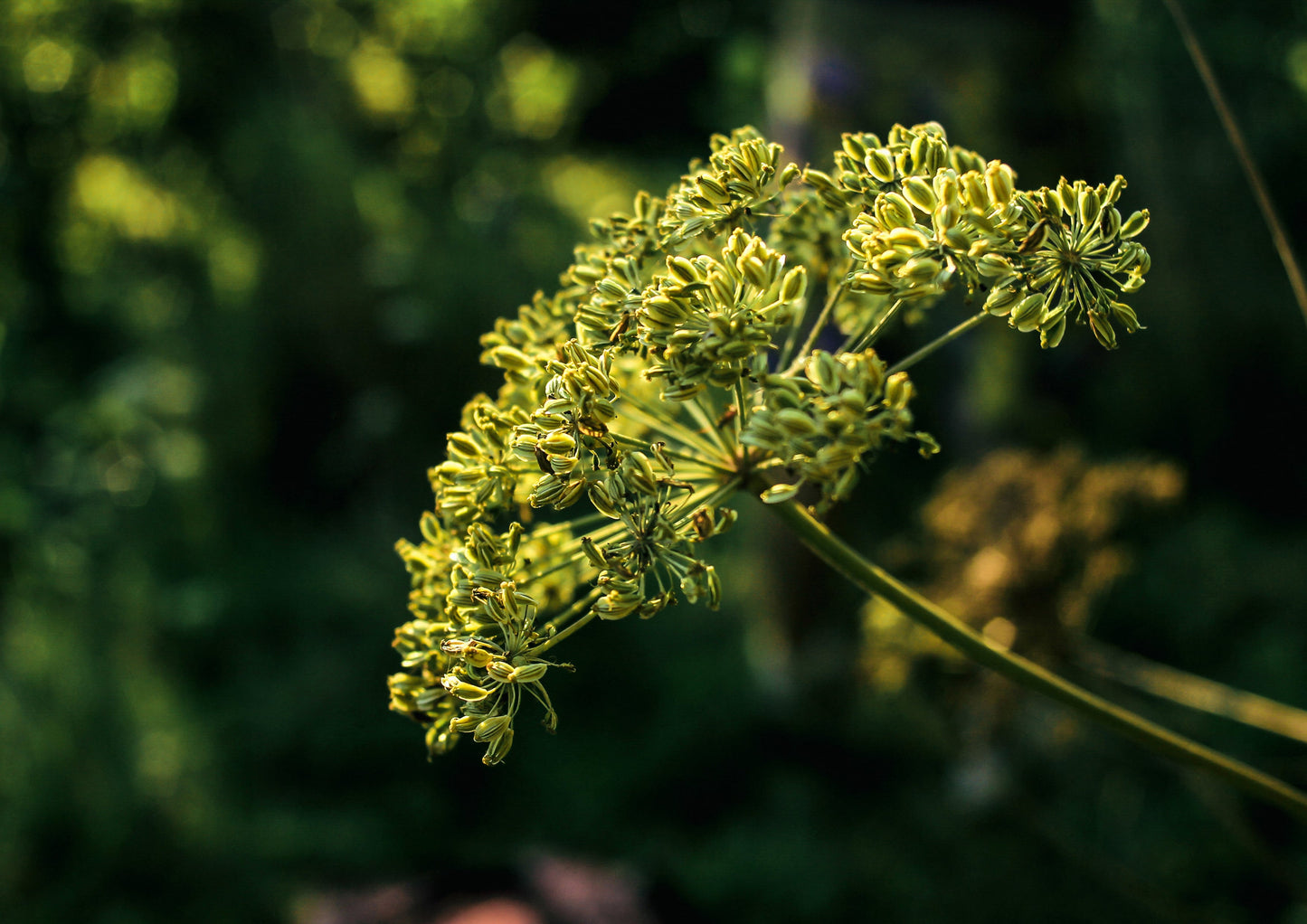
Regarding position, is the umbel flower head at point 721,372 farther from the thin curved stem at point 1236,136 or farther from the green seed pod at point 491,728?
the thin curved stem at point 1236,136

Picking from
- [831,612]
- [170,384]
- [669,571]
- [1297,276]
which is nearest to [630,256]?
[669,571]

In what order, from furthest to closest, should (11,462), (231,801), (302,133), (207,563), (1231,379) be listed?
(302,133)
(11,462)
(207,563)
(1231,379)
(231,801)

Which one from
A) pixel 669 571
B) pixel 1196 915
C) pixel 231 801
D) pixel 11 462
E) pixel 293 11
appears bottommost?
pixel 1196 915

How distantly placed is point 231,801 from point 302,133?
526 cm

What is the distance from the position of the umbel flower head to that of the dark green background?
1047mm

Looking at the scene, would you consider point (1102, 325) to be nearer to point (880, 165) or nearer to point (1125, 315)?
point (1125, 315)

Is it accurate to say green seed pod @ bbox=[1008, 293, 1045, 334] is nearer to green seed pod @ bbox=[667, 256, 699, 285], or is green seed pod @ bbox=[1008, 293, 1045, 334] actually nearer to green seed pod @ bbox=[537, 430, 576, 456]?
green seed pod @ bbox=[667, 256, 699, 285]

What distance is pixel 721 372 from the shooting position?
69 cm

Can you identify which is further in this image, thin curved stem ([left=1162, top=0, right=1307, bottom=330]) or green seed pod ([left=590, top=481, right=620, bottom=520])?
thin curved stem ([left=1162, top=0, right=1307, bottom=330])

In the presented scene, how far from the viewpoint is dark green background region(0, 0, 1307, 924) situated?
10.0 feet

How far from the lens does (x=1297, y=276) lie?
85cm

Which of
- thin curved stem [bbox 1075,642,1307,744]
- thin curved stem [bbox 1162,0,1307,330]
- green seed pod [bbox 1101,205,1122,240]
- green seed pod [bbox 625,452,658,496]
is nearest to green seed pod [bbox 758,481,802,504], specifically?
green seed pod [bbox 625,452,658,496]

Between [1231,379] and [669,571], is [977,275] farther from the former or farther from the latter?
[1231,379]

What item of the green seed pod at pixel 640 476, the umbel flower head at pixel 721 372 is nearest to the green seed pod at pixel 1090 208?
the umbel flower head at pixel 721 372
